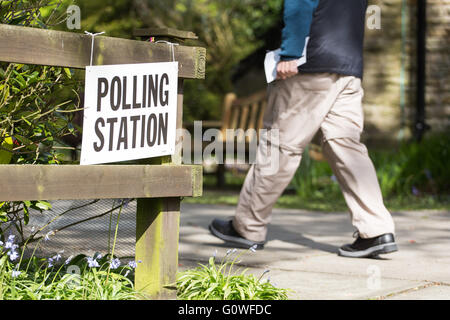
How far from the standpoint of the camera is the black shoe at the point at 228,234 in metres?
4.51

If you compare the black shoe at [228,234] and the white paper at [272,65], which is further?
the black shoe at [228,234]

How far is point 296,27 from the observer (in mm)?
4246

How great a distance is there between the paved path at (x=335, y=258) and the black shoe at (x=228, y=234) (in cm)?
6

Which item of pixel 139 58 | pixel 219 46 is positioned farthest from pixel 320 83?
pixel 219 46

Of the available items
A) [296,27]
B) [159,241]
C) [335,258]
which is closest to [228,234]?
[335,258]

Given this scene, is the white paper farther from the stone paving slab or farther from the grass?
the grass

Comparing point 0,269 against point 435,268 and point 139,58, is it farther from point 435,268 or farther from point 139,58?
point 435,268

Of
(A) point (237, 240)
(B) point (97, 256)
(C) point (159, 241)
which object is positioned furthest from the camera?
(A) point (237, 240)

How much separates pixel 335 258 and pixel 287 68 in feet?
3.60

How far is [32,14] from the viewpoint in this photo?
2963 millimetres

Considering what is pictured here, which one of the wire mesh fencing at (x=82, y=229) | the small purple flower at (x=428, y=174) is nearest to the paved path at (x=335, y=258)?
the wire mesh fencing at (x=82, y=229)

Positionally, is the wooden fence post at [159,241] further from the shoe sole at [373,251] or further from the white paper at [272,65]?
the shoe sole at [373,251]

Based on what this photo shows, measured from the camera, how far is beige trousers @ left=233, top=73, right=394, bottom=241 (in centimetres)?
427

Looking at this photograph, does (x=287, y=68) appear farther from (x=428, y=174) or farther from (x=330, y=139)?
(x=428, y=174)
